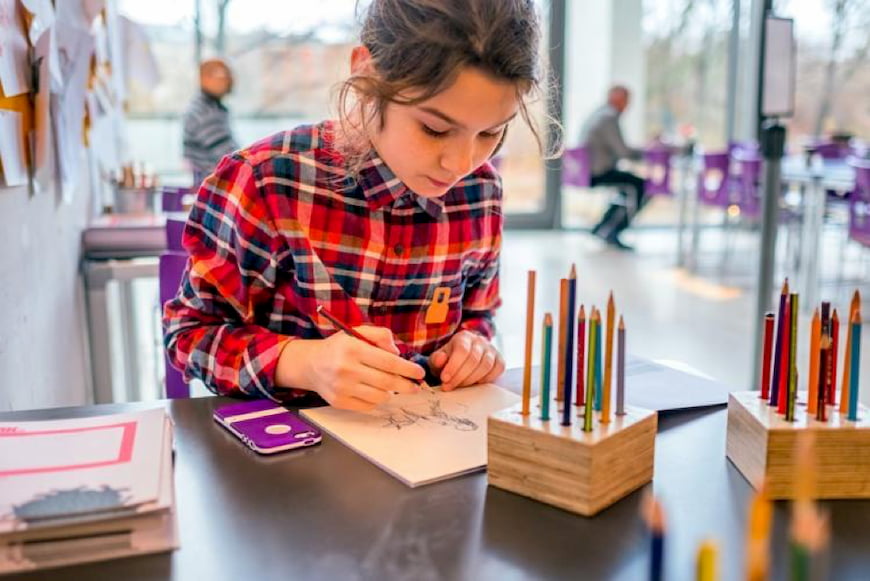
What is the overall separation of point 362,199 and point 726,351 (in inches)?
109

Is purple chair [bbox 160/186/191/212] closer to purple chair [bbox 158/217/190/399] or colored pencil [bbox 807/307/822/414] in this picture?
purple chair [bbox 158/217/190/399]

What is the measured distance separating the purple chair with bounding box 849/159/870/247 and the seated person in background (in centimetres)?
215

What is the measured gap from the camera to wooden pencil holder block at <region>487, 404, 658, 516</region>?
641 millimetres

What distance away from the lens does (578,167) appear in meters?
5.85

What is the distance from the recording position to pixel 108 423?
2.52 feet

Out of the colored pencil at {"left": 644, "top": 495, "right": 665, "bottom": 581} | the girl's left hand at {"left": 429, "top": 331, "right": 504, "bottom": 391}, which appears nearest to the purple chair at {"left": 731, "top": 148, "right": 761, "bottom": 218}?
the girl's left hand at {"left": 429, "top": 331, "right": 504, "bottom": 391}

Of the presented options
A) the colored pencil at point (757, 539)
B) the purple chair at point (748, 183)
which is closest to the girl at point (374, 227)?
the colored pencil at point (757, 539)

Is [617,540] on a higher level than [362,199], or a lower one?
lower

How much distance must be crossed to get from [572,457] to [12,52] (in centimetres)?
94

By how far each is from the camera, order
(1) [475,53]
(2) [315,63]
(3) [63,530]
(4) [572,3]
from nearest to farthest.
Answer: (3) [63,530], (1) [475,53], (2) [315,63], (4) [572,3]

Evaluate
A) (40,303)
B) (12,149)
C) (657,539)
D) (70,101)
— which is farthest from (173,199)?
(657,539)

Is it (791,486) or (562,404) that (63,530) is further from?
(791,486)

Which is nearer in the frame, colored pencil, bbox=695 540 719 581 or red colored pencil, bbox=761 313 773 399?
colored pencil, bbox=695 540 719 581

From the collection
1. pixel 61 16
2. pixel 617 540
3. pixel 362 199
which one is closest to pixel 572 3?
pixel 61 16
